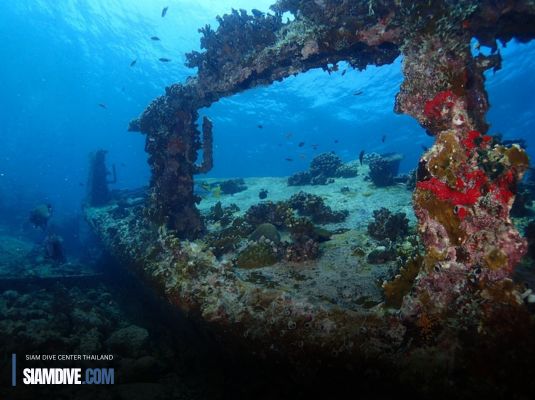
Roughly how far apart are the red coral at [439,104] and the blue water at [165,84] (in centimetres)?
1686

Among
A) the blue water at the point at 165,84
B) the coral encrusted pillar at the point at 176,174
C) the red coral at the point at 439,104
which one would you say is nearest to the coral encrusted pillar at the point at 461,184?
the red coral at the point at 439,104

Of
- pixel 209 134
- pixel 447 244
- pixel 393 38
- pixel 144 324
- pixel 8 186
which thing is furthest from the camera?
pixel 8 186

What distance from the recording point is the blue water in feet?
111

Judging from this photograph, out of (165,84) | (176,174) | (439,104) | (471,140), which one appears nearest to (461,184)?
(471,140)

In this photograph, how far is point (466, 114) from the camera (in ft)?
14.9

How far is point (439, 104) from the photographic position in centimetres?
481

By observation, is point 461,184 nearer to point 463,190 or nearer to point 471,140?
point 463,190

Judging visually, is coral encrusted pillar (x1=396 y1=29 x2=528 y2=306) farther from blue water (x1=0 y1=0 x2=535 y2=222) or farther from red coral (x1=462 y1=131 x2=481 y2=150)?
blue water (x1=0 y1=0 x2=535 y2=222)

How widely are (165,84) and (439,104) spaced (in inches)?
1913

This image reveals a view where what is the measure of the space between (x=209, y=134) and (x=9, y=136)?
523ft

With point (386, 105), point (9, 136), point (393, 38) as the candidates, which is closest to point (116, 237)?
point (393, 38)

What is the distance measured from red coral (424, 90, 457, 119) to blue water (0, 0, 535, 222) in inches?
664

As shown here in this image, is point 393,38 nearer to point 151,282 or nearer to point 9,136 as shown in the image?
point 151,282

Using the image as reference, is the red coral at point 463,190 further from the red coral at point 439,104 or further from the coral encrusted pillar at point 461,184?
the red coral at point 439,104
